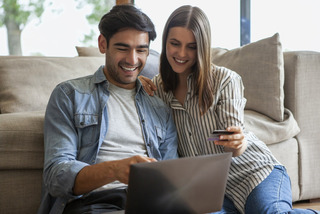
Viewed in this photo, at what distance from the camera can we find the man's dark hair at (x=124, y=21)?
4.55 ft

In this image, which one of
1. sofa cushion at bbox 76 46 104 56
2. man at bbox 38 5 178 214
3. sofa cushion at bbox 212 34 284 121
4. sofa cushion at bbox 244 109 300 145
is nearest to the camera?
man at bbox 38 5 178 214

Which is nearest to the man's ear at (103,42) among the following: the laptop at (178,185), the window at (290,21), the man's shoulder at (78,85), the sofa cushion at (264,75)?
the man's shoulder at (78,85)

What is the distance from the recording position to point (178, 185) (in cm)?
95

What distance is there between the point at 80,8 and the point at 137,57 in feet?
9.79

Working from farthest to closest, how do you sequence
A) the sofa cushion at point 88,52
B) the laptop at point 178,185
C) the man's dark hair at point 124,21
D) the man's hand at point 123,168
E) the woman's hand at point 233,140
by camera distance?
the sofa cushion at point 88,52, the man's dark hair at point 124,21, the woman's hand at point 233,140, the man's hand at point 123,168, the laptop at point 178,185

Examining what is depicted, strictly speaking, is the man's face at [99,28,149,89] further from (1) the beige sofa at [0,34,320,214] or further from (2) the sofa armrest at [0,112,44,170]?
(1) the beige sofa at [0,34,320,214]

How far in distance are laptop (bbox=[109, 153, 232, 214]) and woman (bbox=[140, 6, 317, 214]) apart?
0.35 meters

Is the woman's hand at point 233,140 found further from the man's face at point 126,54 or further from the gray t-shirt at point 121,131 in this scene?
the man's face at point 126,54

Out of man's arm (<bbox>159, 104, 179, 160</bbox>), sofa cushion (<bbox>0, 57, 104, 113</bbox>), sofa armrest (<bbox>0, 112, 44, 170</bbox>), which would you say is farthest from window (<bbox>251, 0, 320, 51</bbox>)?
sofa armrest (<bbox>0, 112, 44, 170</bbox>)

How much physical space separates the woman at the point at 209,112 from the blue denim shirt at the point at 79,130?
3.5 inches

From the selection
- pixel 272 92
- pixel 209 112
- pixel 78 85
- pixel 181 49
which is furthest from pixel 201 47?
pixel 272 92

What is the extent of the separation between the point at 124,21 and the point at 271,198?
780 mm

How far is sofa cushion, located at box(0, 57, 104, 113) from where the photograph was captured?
6.23ft

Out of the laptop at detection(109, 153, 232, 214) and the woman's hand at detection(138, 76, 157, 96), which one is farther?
the woman's hand at detection(138, 76, 157, 96)
